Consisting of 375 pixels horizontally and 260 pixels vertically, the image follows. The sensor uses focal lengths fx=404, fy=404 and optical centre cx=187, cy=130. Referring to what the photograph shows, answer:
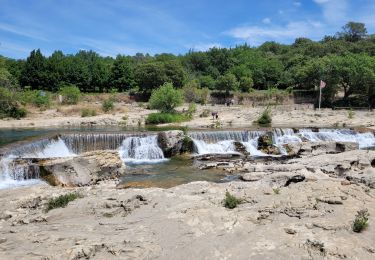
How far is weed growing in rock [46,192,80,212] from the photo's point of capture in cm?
1086

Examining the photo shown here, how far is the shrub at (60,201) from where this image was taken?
1086cm

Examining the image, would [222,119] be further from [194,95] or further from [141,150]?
[141,150]

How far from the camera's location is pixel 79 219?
9.79 meters

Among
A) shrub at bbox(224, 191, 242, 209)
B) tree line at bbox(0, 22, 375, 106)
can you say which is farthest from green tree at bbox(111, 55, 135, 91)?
shrub at bbox(224, 191, 242, 209)

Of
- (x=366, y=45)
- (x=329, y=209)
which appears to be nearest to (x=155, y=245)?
(x=329, y=209)

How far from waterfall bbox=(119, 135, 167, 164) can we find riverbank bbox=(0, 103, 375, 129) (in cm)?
1119

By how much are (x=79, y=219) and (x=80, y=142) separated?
576 inches

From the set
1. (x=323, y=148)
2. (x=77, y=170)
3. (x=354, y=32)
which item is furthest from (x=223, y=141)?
(x=354, y=32)

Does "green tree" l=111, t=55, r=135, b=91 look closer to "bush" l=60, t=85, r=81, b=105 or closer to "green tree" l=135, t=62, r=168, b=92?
"green tree" l=135, t=62, r=168, b=92

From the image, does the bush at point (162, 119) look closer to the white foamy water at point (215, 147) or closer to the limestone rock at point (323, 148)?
the white foamy water at point (215, 147)

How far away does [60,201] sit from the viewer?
11.1 metres

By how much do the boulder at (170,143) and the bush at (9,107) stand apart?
807 inches

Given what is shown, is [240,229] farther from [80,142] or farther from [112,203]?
[80,142]

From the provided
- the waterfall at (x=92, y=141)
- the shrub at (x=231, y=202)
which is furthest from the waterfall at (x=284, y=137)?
the shrub at (x=231, y=202)
